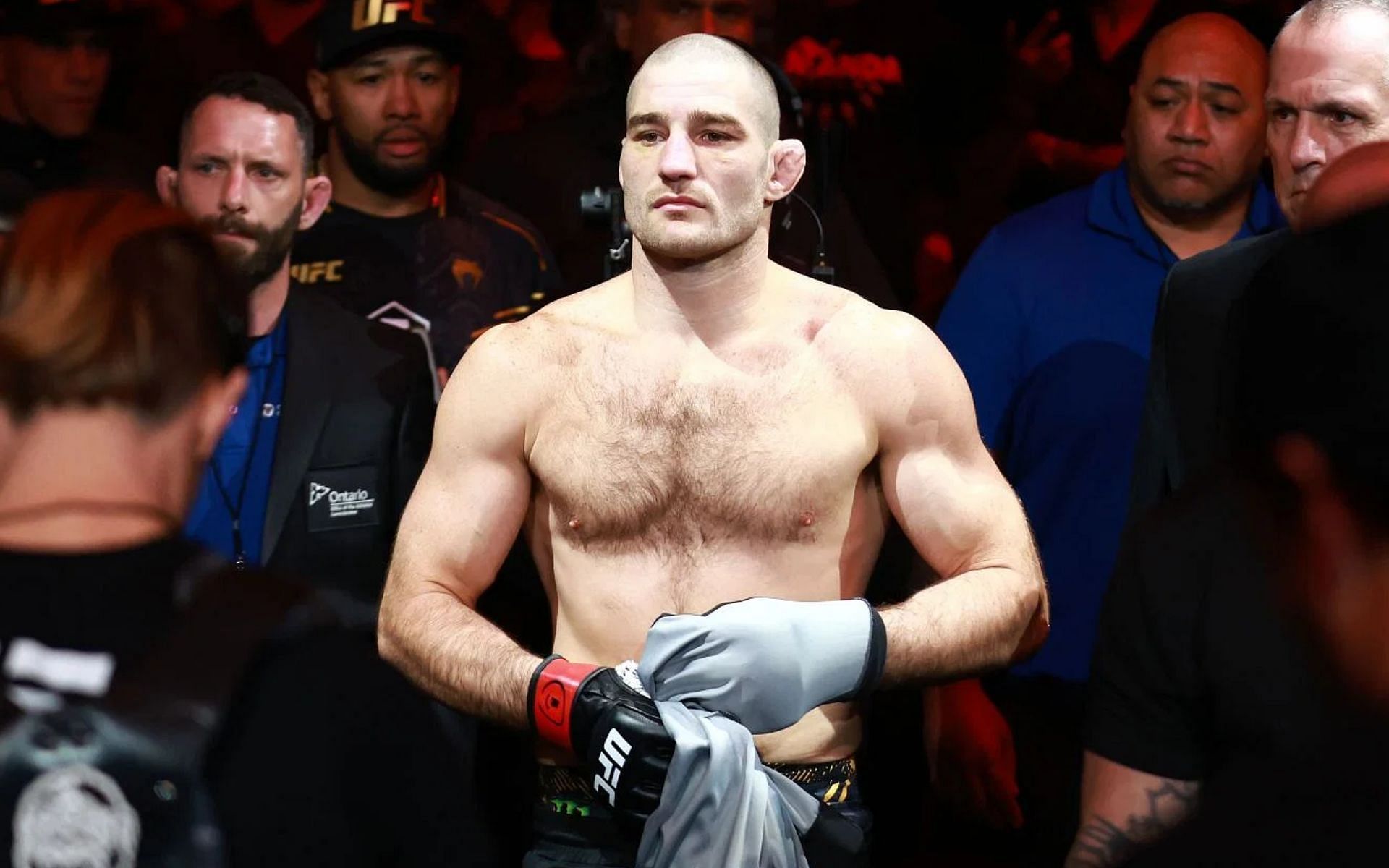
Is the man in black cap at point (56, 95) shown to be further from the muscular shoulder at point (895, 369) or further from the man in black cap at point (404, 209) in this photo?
the muscular shoulder at point (895, 369)

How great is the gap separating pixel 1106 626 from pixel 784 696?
48 centimetres

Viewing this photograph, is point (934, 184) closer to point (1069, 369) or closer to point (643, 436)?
point (1069, 369)

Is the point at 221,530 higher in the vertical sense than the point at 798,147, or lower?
lower

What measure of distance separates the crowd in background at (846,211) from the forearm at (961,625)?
0.73 feet

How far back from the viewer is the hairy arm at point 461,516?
2.48 meters

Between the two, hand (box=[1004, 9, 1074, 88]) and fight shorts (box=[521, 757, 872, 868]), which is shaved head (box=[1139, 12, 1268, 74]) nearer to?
hand (box=[1004, 9, 1074, 88])

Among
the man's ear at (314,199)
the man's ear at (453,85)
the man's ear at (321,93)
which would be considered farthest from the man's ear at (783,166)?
the man's ear at (321,93)

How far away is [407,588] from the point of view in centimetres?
252

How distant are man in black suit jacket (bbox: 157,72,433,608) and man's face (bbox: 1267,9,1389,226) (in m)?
1.48

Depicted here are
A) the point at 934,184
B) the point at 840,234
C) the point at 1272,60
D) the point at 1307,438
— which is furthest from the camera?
the point at 934,184

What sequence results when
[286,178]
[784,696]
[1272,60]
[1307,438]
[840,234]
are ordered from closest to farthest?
1. [1307,438]
2. [784,696]
3. [1272,60]
4. [286,178]
5. [840,234]

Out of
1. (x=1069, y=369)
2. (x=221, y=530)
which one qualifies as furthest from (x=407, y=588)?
(x=1069, y=369)

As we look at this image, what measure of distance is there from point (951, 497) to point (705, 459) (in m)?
0.35

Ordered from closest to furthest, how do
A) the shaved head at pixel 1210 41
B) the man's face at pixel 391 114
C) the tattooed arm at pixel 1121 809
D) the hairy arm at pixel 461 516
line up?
the tattooed arm at pixel 1121 809 < the hairy arm at pixel 461 516 < the shaved head at pixel 1210 41 < the man's face at pixel 391 114
